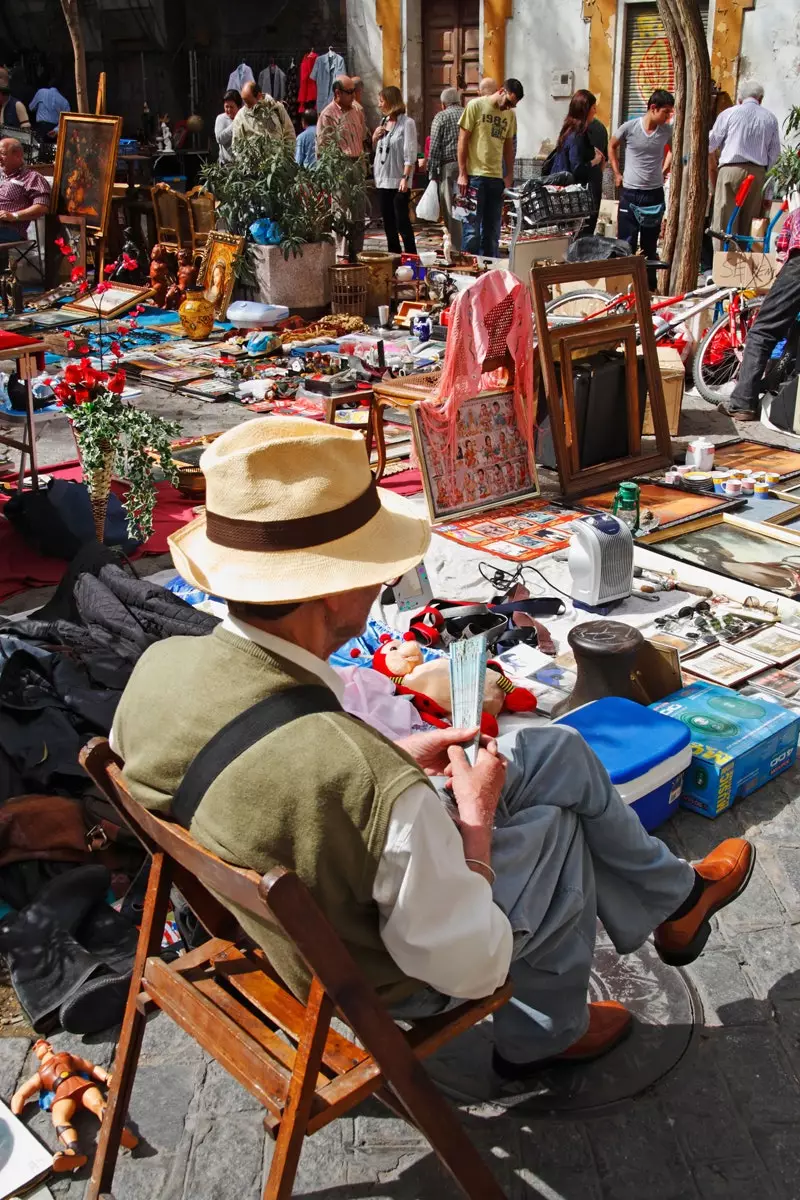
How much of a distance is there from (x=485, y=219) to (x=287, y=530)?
10633mm

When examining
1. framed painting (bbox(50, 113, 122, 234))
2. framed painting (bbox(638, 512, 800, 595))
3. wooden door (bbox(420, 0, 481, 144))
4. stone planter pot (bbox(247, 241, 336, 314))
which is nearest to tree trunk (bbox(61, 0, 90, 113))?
framed painting (bbox(50, 113, 122, 234))

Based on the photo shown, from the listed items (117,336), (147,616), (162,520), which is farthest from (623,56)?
(147,616)

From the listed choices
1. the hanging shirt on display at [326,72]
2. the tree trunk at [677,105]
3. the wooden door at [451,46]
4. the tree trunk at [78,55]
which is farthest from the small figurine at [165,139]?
the tree trunk at [677,105]

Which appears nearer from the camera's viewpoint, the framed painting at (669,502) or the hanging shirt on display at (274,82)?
the framed painting at (669,502)

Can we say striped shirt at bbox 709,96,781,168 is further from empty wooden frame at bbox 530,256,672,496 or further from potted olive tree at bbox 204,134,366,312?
empty wooden frame at bbox 530,256,672,496

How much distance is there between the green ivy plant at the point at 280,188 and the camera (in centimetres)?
1027

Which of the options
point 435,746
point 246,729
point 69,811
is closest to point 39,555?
point 69,811

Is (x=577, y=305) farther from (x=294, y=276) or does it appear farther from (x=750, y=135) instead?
Result: (x=750, y=135)

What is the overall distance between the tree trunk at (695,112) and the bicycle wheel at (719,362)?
1720 millimetres

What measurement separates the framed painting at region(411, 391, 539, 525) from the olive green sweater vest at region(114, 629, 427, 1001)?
4115mm

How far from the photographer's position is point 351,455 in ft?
6.63

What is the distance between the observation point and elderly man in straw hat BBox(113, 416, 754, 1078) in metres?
1.77

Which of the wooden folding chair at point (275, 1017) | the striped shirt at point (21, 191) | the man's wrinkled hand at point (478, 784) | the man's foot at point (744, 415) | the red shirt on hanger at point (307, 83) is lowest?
the man's foot at point (744, 415)

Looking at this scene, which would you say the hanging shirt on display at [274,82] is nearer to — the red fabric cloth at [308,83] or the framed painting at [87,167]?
the red fabric cloth at [308,83]
